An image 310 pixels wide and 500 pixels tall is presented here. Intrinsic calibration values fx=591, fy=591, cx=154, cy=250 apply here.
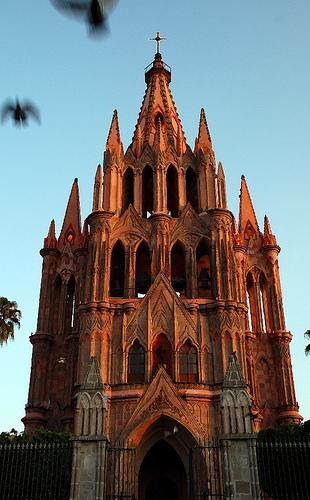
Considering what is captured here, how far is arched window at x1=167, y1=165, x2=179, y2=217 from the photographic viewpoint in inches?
1458

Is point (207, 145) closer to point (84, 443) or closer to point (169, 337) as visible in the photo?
point (169, 337)

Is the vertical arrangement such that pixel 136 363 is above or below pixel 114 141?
below

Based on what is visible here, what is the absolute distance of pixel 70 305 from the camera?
1437 inches

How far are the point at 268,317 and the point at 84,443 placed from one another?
21275mm

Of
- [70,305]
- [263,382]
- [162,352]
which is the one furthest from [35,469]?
[70,305]

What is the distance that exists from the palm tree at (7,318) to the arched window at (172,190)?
11786 millimetres

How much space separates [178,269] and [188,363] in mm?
8336

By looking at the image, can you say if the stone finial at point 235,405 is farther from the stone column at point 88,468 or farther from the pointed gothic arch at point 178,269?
the pointed gothic arch at point 178,269

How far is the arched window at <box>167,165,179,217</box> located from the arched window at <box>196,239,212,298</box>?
123 inches

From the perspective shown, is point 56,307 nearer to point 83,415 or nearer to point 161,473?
point 161,473

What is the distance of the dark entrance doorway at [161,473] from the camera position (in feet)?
100

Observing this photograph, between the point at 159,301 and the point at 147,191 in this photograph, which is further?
the point at 147,191

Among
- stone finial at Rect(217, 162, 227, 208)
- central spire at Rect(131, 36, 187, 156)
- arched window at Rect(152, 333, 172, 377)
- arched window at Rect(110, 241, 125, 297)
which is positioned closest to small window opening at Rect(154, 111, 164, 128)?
central spire at Rect(131, 36, 187, 156)

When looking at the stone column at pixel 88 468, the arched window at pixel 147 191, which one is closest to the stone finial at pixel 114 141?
the arched window at pixel 147 191
